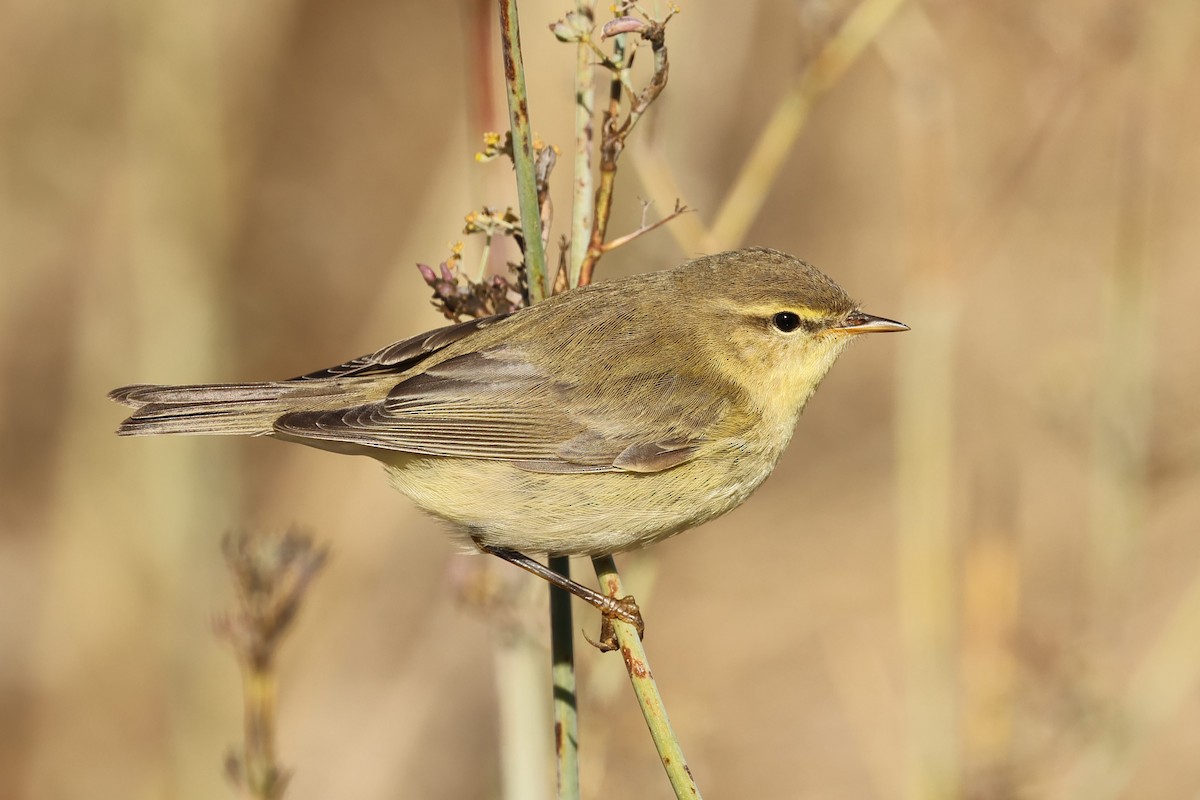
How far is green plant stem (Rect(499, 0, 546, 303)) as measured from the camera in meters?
2.34

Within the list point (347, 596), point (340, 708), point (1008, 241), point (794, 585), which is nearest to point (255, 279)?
point (347, 596)

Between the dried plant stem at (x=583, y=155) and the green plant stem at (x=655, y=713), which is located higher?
the dried plant stem at (x=583, y=155)

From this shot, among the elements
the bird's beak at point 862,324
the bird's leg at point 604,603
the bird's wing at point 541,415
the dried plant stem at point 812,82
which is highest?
the dried plant stem at point 812,82

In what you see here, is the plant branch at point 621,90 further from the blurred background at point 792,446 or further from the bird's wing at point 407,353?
the bird's wing at point 407,353

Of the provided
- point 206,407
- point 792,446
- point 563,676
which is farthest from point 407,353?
point 792,446

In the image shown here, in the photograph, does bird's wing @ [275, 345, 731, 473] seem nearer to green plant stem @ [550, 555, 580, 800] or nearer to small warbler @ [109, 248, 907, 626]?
small warbler @ [109, 248, 907, 626]

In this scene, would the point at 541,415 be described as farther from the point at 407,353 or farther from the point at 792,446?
the point at 792,446

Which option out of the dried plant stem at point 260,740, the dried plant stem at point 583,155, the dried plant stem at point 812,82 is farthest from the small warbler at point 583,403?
the dried plant stem at point 260,740

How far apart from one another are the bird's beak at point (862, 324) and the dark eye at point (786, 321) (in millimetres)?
105

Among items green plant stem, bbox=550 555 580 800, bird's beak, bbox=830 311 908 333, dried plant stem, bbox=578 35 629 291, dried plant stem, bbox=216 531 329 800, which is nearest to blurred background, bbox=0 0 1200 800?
bird's beak, bbox=830 311 908 333

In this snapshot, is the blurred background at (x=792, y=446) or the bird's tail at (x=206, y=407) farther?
the blurred background at (x=792, y=446)

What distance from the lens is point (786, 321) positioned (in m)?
3.48

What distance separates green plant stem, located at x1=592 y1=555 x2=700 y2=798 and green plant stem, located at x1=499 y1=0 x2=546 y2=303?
2.67 feet

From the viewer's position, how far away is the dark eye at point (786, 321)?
3.47m
